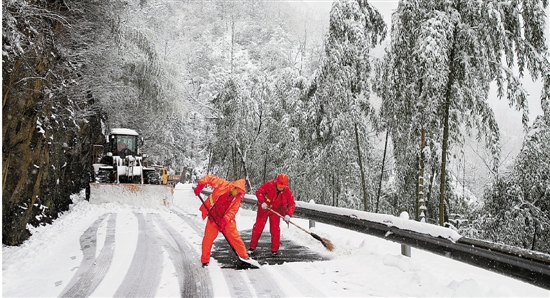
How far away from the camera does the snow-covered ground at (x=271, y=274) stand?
4457mm

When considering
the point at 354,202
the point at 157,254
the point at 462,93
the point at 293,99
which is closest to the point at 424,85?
the point at 462,93

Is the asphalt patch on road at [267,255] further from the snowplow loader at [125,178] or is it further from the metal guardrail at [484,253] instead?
the snowplow loader at [125,178]

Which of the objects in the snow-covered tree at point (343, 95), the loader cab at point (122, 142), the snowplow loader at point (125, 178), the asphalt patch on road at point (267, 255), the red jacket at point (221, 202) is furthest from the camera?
the loader cab at point (122, 142)

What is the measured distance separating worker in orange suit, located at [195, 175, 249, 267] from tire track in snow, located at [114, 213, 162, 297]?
2.65 ft

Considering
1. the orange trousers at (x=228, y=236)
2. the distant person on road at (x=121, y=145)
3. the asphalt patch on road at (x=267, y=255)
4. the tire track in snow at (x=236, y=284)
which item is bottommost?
the asphalt patch on road at (x=267, y=255)

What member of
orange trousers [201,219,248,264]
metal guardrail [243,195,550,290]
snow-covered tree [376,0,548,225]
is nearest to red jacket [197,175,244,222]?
orange trousers [201,219,248,264]

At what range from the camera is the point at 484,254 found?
4172 mm

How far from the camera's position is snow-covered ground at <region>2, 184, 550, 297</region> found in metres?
4.46

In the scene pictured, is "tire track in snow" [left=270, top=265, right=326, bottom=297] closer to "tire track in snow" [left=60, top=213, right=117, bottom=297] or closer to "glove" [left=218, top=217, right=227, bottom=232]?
"glove" [left=218, top=217, right=227, bottom=232]

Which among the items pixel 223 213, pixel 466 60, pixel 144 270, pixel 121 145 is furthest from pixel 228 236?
pixel 121 145

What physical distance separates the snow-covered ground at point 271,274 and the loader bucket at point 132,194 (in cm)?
645

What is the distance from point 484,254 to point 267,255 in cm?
346

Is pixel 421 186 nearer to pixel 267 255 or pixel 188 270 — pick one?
pixel 267 255

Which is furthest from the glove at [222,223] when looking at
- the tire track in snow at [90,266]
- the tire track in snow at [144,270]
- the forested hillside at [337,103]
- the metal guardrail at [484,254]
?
the forested hillside at [337,103]
